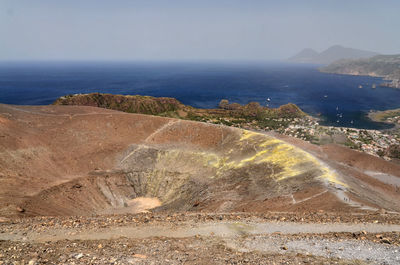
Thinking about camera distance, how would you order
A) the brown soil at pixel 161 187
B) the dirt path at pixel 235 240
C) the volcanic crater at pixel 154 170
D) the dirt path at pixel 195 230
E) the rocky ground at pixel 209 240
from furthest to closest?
the volcanic crater at pixel 154 170
the dirt path at pixel 195 230
the brown soil at pixel 161 187
the dirt path at pixel 235 240
the rocky ground at pixel 209 240

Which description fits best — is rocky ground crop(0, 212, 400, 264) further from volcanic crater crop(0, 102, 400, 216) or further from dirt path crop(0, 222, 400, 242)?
volcanic crater crop(0, 102, 400, 216)

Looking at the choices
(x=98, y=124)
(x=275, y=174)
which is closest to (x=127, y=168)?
(x=98, y=124)

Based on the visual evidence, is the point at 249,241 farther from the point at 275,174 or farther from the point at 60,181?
the point at 60,181

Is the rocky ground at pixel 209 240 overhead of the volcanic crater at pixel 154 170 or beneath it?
overhead

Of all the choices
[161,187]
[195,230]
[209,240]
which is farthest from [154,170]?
[209,240]

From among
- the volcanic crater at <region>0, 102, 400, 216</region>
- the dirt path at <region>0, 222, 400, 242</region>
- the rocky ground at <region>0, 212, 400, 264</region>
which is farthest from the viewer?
the volcanic crater at <region>0, 102, 400, 216</region>

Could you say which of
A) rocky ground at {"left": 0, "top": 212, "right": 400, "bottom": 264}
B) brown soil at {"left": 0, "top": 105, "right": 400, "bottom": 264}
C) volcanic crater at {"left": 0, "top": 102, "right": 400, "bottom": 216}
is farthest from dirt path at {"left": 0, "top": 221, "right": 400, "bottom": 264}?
volcanic crater at {"left": 0, "top": 102, "right": 400, "bottom": 216}

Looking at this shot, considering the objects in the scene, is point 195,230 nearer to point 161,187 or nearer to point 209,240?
point 209,240

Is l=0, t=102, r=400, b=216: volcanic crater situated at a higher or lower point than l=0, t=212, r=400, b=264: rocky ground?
lower

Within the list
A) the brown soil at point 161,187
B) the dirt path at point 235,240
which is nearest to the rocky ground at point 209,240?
the dirt path at point 235,240

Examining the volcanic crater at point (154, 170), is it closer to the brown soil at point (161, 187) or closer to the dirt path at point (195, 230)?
the brown soil at point (161, 187)

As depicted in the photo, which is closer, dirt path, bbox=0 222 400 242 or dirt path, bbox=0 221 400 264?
dirt path, bbox=0 221 400 264
